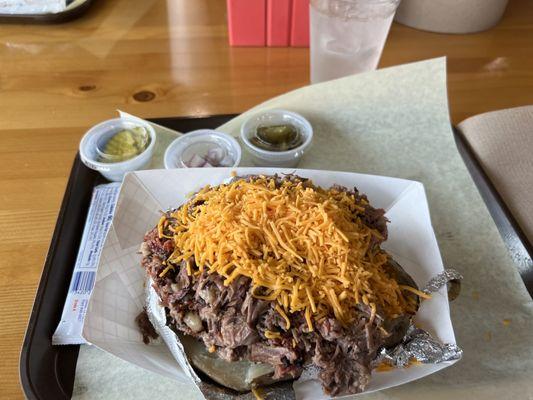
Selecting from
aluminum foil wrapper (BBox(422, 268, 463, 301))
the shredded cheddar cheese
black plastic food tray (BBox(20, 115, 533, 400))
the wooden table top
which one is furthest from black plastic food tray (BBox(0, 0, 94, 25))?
aluminum foil wrapper (BBox(422, 268, 463, 301))

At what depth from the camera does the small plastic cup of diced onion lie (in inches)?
58.2

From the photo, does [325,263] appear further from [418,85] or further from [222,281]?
[418,85]

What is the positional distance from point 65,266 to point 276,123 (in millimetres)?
846

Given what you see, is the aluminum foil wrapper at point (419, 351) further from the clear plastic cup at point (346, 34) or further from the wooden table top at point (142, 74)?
the clear plastic cup at point (346, 34)

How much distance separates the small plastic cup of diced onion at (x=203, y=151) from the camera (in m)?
1.48

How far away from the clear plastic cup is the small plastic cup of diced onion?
2.04ft

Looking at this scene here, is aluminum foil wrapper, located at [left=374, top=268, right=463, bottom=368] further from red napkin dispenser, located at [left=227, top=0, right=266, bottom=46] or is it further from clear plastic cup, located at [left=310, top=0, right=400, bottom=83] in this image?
red napkin dispenser, located at [left=227, top=0, right=266, bottom=46]

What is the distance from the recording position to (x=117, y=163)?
1438 millimetres

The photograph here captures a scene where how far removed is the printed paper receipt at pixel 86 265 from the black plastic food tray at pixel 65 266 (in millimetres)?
21

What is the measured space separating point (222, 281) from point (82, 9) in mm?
1956

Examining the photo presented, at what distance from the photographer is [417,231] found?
1.24 meters

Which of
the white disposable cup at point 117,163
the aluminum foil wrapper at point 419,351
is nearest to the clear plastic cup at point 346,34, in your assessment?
the white disposable cup at point 117,163

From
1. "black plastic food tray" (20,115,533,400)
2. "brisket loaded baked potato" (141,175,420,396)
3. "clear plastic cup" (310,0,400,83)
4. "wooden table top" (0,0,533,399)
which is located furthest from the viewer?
"clear plastic cup" (310,0,400,83)

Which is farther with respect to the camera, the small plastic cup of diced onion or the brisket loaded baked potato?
the small plastic cup of diced onion
